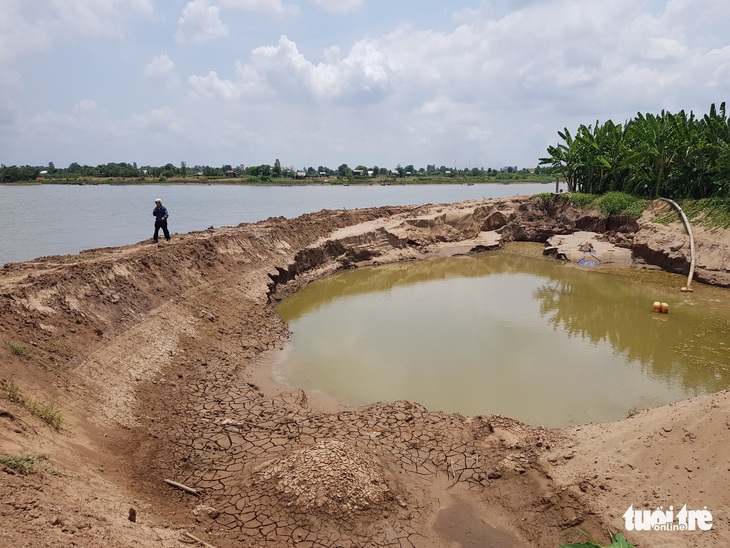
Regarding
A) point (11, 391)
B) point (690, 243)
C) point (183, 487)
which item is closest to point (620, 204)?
point (690, 243)

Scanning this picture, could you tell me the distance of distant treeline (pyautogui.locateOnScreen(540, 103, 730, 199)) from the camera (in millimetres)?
21531

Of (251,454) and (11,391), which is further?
(251,454)

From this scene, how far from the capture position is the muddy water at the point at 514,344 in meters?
9.38

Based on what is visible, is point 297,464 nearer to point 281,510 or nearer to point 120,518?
point 281,510

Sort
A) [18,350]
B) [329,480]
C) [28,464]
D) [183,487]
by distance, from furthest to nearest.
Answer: [18,350]
[183,487]
[329,480]
[28,464]

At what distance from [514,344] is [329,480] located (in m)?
7.80

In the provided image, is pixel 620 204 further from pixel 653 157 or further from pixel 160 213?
pixel 160 213

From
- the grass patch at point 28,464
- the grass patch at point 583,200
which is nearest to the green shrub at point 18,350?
the grass patch at point 28,464

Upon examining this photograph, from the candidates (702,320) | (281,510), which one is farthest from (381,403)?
(702,320)

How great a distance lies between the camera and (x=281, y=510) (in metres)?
5.58

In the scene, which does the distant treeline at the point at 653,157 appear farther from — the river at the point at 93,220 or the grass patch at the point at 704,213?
the river at the point at 93,220

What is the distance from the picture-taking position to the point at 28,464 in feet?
16.3

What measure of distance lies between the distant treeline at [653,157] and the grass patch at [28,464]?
81.3ft

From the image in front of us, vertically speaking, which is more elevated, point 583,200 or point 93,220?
point 583,200
